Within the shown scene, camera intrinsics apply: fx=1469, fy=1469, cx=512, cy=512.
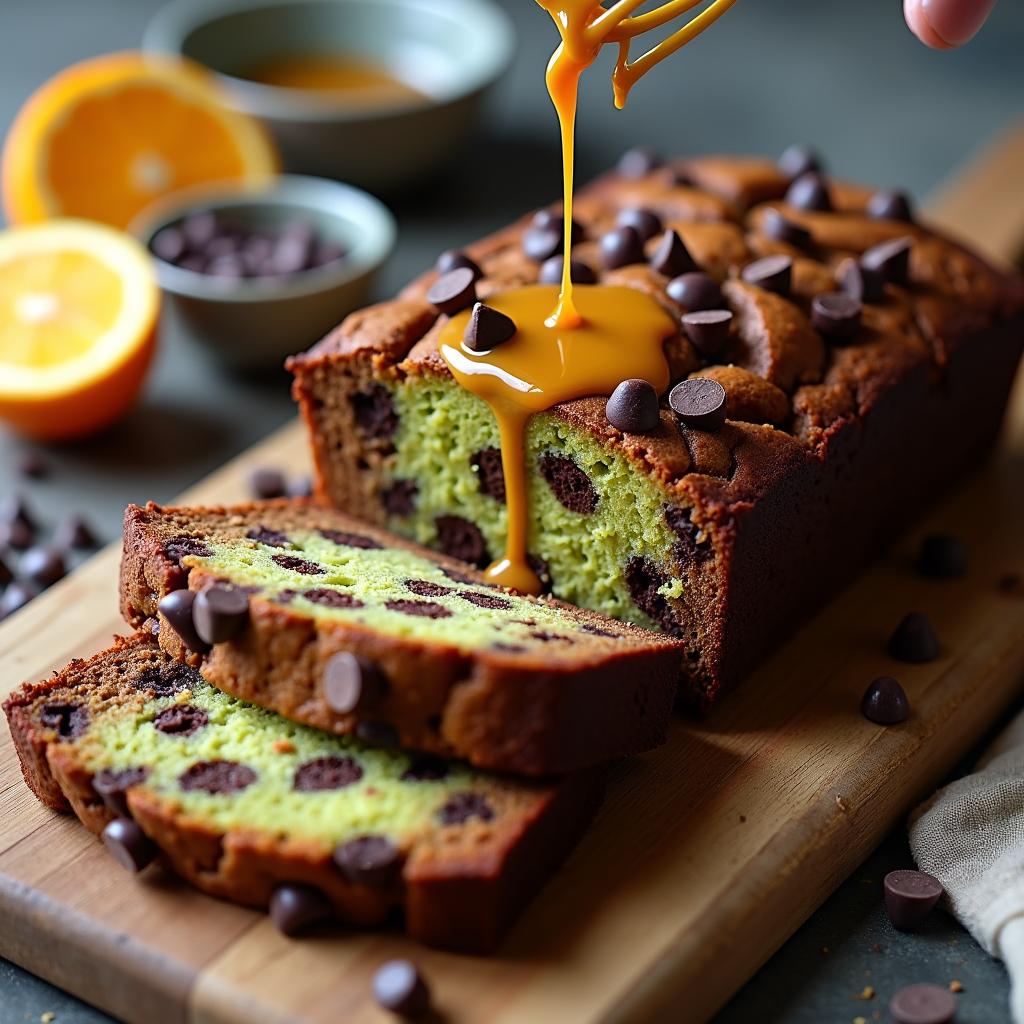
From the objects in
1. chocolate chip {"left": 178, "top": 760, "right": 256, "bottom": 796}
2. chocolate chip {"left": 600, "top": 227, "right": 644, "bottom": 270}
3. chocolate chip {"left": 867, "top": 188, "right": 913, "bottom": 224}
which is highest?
chocolate chip {"left": 867, "top": 188, "right": 913, "bottom": 224}

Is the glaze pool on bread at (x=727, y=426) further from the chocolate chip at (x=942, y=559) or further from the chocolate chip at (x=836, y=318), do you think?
the chocolate chip at (x=942, y=559)

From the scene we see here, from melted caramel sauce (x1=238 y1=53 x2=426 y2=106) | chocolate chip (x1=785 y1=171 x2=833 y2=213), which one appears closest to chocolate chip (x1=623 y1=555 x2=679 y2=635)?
chocolate chip (x1=785 y1=171 x2=833 y2=213)

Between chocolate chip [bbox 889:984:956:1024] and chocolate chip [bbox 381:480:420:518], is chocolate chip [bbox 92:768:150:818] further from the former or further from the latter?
chocolate chip [bbox 889:984:956:1024]

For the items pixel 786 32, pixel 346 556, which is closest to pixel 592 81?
pixel 786 32

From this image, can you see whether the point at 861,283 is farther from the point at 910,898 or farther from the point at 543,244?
the point at 910,898

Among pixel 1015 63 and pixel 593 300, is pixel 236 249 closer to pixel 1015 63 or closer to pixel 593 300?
pixel 593 300

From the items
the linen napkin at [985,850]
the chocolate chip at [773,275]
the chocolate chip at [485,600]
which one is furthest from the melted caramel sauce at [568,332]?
the linen napkin at [985,850]
